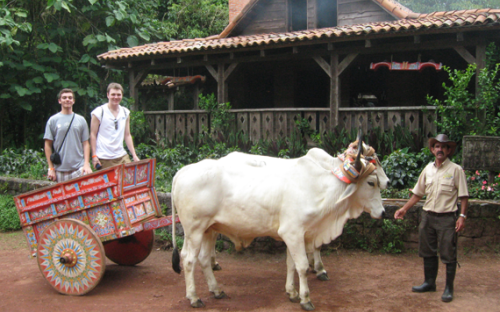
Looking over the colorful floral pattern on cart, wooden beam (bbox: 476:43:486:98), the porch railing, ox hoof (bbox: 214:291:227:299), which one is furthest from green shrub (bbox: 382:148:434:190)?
the colorful floral pattern on cart

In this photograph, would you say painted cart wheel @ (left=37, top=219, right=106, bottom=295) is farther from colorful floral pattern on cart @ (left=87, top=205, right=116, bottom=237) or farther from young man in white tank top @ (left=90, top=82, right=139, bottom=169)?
young man in white tank top @ (left=90, top=82, right=139, bottom=169)

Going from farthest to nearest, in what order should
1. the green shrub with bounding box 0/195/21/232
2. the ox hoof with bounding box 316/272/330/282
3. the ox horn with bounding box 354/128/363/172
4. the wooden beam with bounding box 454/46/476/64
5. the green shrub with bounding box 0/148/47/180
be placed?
the green shrub with bounding box 0/148/47/180 < the wooden beam with bounding box 454/46/476/64 < the green shrub with bounding box 0/195/21/232 < the ox hoof with bounding box 316/272/330/282 < the ox horn with bounding box 354/128/363/172

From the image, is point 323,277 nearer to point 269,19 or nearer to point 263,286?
point 263,286

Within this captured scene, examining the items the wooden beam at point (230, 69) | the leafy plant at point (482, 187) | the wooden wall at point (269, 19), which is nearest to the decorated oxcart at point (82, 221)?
the leafy plant at point (482, 187)

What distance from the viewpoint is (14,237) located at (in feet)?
25.7

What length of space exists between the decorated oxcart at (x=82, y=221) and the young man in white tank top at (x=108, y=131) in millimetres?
776

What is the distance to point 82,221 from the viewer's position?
195 inches

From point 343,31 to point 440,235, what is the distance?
521 centimetres

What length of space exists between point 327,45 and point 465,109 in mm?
3015

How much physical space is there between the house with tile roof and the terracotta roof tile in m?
0.02

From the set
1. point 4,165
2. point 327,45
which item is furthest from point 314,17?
point 4,165

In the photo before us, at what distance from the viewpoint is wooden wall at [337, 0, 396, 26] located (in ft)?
37.9

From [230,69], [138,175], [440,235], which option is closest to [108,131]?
[138,175]

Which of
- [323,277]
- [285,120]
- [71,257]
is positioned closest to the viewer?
[71,257]
